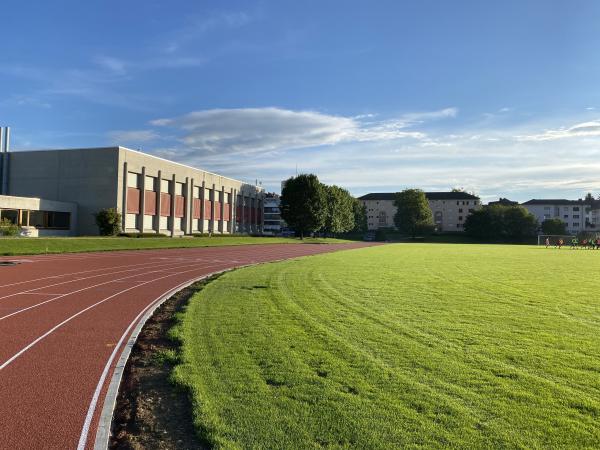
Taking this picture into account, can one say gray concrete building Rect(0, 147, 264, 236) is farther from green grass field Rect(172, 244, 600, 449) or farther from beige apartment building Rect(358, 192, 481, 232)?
beige apartment building Rect(358, 192, 481, 232)

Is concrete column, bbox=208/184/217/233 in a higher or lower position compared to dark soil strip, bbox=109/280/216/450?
higher

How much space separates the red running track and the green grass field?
1.22 metres

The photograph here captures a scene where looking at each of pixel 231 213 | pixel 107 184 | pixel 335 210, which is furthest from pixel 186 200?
pixel 335 210

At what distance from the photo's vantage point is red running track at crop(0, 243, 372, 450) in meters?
4.80

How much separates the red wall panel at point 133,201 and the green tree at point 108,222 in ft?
19.6

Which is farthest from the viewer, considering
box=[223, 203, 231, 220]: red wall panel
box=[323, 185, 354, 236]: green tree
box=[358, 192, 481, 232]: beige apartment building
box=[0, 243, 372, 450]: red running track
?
box=[358, 192, 481, 232]: beige apartment building

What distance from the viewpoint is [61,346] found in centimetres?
779

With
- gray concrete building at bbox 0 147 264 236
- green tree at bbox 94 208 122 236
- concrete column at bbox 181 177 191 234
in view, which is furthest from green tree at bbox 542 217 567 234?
green tree at bbox 94 208 122 236

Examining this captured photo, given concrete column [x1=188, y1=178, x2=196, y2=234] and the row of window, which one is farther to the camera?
concrete column [x1=188, y1=178, x2=196, y2=234]

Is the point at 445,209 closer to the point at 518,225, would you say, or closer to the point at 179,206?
the point at 518,225

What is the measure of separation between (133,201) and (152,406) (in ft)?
173

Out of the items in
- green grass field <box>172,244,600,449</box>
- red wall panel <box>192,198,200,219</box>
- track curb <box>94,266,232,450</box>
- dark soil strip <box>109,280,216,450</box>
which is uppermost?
red wall panel <box>192,198,200,219</box>

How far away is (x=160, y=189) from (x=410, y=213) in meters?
84.9

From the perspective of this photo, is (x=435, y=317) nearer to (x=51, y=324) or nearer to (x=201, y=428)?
(x=201, y=428)
